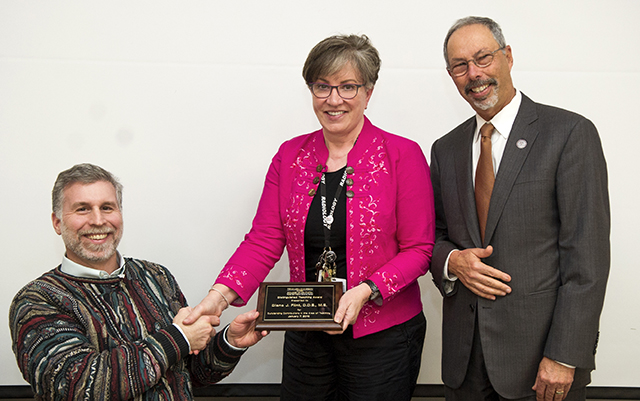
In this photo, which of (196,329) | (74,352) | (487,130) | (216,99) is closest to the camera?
(74,352)

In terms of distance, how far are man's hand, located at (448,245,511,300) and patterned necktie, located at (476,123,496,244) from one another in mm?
99

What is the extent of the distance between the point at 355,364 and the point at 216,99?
167cm

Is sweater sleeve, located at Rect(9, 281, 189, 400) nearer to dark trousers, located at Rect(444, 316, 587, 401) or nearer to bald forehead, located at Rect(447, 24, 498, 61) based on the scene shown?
dark trousers, located at Rect(444, 316, 587, 401)

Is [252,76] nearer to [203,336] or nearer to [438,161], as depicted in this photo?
[438,161]

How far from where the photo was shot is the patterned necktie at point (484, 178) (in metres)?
1.92

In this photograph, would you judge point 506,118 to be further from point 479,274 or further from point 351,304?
point 351,304

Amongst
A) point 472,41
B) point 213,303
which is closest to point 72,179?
point 213,303

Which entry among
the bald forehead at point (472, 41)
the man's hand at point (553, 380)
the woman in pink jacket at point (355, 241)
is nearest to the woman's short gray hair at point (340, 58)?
the woman in pink jacket at point (355, 241)

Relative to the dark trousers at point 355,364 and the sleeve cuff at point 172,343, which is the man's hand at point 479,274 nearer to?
the dark trousers at point 355,364

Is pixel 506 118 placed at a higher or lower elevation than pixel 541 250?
higher

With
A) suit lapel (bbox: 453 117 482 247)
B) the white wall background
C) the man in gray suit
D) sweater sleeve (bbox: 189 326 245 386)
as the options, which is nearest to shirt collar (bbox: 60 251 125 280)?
sweater sleeve (bbox: 189 326 245 386)

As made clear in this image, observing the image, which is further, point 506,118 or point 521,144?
point 506,118

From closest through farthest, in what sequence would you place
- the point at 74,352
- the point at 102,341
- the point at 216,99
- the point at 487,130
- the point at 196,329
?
the point at 74,352 → the point at 102,341 → the point at 196,329 → the point at 487,130 → the point at 216,99

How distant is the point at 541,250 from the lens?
5.96ft
